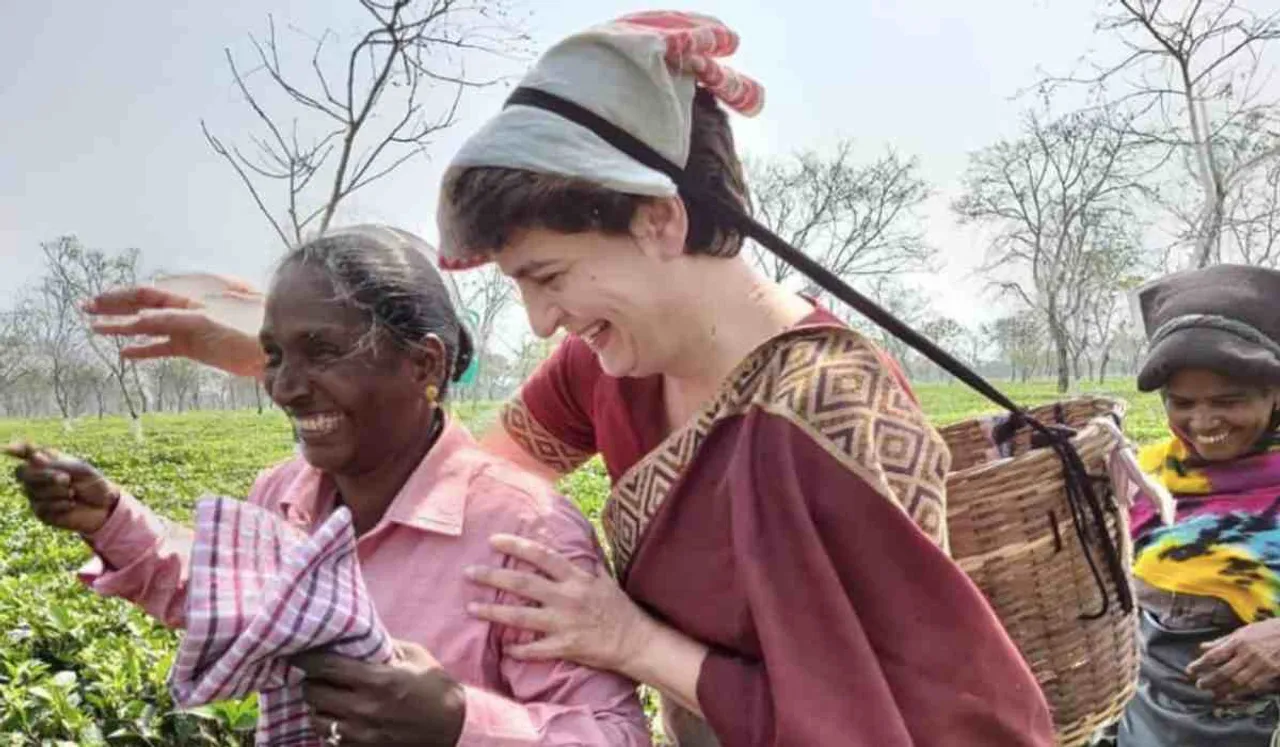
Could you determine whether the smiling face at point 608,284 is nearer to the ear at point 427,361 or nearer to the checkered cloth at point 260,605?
the ear at point 427,361

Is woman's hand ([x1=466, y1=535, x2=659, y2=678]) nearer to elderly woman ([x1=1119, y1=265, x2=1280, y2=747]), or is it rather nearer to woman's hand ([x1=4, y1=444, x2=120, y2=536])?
woman's hand ([x1=4, y1=444, x2=120, y2=536])

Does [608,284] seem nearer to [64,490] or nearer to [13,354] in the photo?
[64,490]

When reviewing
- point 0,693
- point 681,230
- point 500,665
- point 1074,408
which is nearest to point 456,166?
point 681,230

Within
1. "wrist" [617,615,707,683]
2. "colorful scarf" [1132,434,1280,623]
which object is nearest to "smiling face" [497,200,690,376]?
"wrist" [617,615,707,683]

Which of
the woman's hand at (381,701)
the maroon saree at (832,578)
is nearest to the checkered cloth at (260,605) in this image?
the woman's hand at (381,701)

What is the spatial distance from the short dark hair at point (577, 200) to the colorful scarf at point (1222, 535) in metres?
1.56

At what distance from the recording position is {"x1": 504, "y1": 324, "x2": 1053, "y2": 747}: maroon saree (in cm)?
124

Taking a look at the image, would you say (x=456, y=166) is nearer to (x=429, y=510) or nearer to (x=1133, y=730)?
(x=429, y=510)

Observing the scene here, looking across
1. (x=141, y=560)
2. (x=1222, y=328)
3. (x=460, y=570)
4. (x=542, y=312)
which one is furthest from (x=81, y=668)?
(x=1222, y=328)

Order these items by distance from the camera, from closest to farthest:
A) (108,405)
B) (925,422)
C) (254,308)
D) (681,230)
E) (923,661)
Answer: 1. (923,661)
2. (925,422)
3. (681,230)
4. (254,308)
5. (108,405)

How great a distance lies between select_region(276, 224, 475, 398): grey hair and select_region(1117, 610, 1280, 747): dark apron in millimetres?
1765

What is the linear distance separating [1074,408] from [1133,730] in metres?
1.24

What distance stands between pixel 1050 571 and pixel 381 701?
0.90 meters

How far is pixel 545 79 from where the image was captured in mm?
1453
